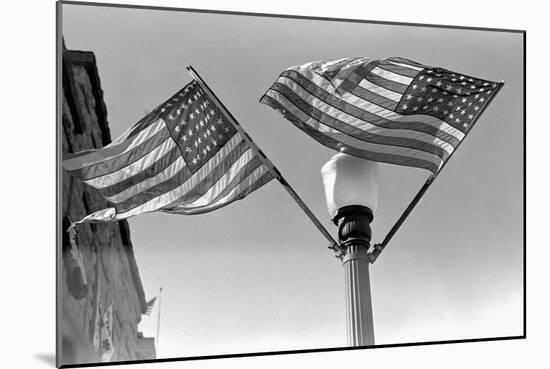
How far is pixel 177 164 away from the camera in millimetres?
5695

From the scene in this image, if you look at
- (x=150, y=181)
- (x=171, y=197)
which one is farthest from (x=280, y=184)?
(x=150, y=181)

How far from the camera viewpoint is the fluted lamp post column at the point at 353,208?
569 centimetres

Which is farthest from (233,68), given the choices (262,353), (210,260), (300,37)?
(262,353)

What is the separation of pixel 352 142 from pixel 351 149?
1.5 inches

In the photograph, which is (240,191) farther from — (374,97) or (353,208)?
(374,97)

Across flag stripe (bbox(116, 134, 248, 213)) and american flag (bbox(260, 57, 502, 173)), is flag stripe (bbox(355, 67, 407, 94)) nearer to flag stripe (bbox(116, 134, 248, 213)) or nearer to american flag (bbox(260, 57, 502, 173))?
american flag (bbox(260, 57, 502, 173))

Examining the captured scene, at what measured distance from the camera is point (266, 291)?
5531mm

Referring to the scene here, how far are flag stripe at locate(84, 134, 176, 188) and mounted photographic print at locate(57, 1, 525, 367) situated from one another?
0.04 ft

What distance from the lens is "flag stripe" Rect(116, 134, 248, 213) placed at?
18.2 feet

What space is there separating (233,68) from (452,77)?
1.23 meters

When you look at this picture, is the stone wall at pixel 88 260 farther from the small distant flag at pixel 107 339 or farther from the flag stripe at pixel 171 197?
the flag stripe at pixel 171 197

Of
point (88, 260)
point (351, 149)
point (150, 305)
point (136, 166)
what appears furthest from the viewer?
point (351, 149)

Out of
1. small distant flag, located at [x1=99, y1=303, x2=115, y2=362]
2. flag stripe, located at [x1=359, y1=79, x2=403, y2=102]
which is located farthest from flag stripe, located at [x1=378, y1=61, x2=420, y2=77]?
small distant flag, located at [x1=99, y1=303, x2=115, y2=362]

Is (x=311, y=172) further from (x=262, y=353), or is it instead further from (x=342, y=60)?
(x=262, y=353)
